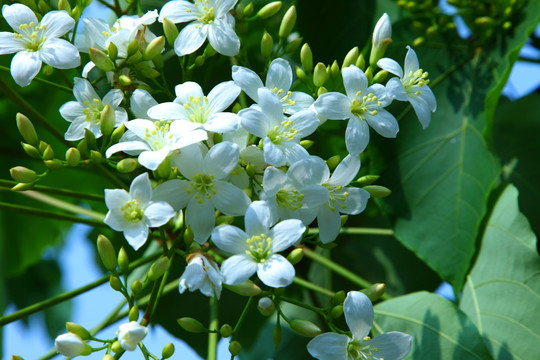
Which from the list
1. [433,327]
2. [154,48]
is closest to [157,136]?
[154,48]

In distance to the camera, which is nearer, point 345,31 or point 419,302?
point 419,302

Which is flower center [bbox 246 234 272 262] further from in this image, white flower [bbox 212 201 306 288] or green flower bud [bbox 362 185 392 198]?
green flower bud [bbox 362 185 392 198]

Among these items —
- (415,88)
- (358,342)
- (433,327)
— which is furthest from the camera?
(433,327)

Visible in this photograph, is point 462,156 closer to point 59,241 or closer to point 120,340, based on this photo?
point 120,340

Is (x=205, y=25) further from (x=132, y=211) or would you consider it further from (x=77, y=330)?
(x=77, y=330)

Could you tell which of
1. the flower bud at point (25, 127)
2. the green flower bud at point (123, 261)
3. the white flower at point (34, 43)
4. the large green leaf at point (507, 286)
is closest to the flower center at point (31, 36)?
the white flower at point (34, 43)

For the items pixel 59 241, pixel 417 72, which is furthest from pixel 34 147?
pixel 59 241
